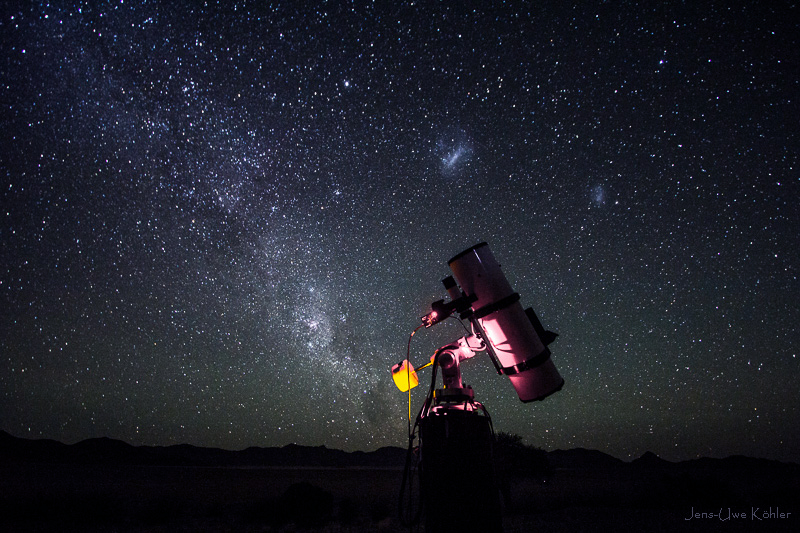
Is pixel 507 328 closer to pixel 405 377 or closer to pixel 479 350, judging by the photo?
pixel 479 350

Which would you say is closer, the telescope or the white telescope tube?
the telescope

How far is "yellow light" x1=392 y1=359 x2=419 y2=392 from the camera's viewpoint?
10.8 feet

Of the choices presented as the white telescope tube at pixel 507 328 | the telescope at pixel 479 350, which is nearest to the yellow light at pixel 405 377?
the telescope at pixel 479 350

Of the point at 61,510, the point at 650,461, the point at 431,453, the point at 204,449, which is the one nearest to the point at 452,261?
the point at 431,453

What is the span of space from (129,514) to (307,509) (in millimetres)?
5318

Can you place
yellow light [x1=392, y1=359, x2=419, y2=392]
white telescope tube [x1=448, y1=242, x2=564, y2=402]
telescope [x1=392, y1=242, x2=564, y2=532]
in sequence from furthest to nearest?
yellow light [x1=392, y1=359, x2=419, y2=392] → white telescope tube [x1=448, y1=242, x2=564, y2=402] → telescope [x1=392, y1=242, x2=564, y2=532]

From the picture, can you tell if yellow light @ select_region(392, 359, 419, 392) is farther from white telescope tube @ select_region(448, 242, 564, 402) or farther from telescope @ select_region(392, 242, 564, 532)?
white telescope tube @ select_region(448, 242, 564, 402)

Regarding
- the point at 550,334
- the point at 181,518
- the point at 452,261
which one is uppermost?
the point at 452,261

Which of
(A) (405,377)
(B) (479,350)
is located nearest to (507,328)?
(B) (479,350)

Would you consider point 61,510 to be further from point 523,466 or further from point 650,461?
point 650,461

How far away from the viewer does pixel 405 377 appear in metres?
3.32

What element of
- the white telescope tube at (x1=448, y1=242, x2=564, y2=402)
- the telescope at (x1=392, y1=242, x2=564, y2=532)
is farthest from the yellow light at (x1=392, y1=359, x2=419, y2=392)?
the white telescope tube at (x1=448, y1=242, x2=564, y2=402)

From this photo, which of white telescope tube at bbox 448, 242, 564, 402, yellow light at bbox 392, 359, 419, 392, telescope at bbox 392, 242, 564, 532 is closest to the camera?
telescope at bbox 392, 242, 564, 532

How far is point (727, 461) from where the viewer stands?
67.9 meters
